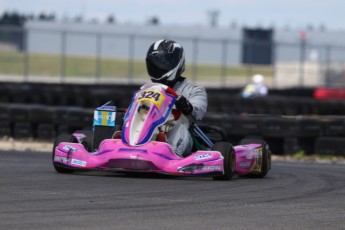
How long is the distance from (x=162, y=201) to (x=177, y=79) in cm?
326

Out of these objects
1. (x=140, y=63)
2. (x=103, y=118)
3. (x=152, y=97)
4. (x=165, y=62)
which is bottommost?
(x=140, y=63)

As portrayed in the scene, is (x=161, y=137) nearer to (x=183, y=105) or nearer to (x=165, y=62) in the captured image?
(x=183, y=105)

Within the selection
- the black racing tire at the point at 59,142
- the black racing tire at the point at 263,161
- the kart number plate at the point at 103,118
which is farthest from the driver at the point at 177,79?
the black racing tire at the point at 59,142

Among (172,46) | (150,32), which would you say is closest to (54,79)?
(150,32)

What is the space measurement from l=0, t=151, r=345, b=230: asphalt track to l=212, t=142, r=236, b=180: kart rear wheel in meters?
0.10

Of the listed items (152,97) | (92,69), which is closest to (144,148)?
(152,97)

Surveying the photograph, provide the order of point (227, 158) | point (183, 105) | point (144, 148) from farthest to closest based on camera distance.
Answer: point (183, 105) → point (227, 158) → point (144, 148)

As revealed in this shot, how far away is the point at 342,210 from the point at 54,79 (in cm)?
4397

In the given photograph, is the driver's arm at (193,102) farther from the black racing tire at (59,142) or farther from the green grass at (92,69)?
the green grass at (92,69)

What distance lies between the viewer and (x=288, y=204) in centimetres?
842

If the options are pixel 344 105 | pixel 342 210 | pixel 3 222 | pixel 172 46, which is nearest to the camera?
pixel 3 222

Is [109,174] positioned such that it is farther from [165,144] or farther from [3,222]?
[3,222]

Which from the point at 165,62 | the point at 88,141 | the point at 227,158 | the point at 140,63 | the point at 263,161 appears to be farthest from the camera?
the point at 140,63

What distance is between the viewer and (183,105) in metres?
10.8
